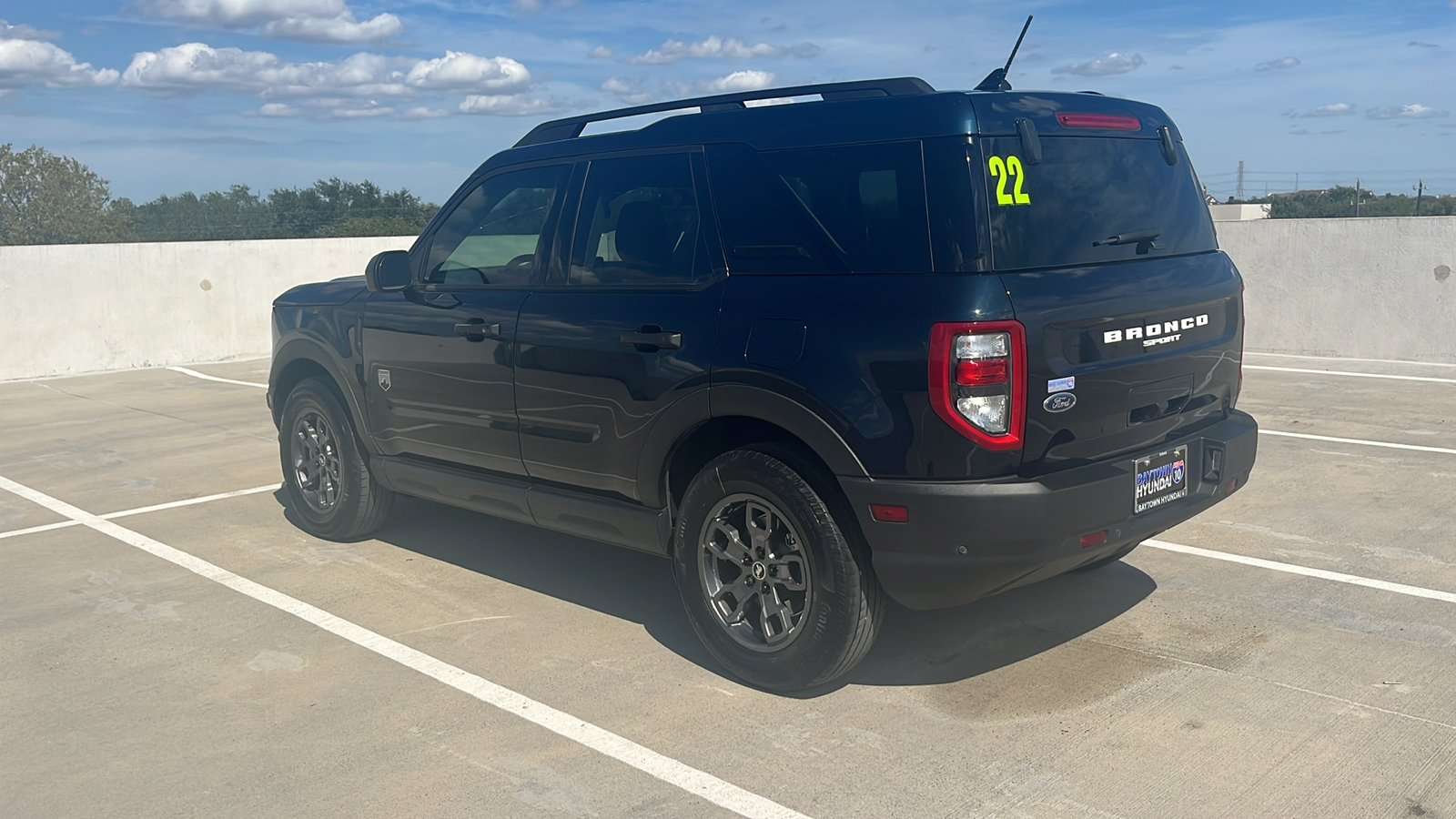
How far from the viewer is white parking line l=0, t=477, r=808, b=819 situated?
11.7ft

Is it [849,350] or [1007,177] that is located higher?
[1007,177]

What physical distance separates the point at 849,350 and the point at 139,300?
531 inches

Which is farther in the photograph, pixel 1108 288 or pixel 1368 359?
pixel 1368 359

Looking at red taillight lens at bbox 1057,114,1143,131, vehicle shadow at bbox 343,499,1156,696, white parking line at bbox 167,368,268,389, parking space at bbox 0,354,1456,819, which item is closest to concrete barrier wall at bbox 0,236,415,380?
white parking line at bbox 167,368,268,389

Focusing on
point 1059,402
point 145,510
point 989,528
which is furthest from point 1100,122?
point 145,510

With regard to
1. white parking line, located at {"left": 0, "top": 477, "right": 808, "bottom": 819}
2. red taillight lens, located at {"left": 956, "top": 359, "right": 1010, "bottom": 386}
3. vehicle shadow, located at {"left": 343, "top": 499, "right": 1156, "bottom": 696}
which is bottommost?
vehicle shadow, located at {"left": 343, "top": 499, "right": 1156, "bottom": 696}

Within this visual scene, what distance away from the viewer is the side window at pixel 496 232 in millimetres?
5270

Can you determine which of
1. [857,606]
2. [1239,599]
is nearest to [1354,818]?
[857,606]

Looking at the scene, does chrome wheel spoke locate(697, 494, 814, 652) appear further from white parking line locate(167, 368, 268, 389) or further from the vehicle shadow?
white parking line locate(167, 368, 268, 389)

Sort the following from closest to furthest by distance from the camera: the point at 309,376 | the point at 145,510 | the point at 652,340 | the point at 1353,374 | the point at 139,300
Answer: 1. the point at 652,340
2. the point at 309,376
3. the point at 145,510
4. the point at 1353,374
5. the point at 139,300

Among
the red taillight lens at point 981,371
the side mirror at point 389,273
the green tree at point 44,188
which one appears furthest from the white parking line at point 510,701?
the green tree at point 44,188

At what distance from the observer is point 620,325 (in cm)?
470

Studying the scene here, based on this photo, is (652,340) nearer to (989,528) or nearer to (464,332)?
(464,332)

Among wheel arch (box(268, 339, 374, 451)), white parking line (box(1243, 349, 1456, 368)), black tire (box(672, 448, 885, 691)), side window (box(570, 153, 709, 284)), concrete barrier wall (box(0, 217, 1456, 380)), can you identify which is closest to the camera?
black tire (box(672, 448, 885, 691))
